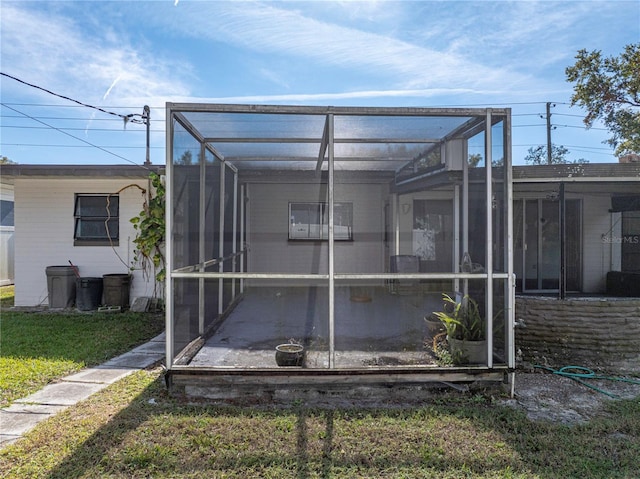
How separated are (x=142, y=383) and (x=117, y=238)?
4.38m

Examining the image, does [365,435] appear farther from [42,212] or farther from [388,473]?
[42,212]

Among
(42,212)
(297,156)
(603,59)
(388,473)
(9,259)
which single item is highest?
(603,59)

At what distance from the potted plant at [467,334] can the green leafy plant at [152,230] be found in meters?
4.87

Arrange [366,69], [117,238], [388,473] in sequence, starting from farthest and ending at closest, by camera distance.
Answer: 1. [366,69]
2. [117,238]
3. [388,473]

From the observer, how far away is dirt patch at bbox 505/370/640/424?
3143 mm

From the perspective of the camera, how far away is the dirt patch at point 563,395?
314cm

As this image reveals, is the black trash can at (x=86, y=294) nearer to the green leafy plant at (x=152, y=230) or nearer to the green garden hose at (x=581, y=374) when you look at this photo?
the green leafy plant at (x=152, y=230)

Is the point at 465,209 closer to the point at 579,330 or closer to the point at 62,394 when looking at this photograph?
the point at 579,330

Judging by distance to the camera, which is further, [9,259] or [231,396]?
[9,259]

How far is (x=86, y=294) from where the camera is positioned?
6.85 meters

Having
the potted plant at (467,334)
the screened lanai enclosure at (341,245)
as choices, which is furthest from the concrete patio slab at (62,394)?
the potted plant at (467,334)

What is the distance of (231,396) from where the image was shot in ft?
11.2

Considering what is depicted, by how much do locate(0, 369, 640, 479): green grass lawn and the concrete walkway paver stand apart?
15 centimetres

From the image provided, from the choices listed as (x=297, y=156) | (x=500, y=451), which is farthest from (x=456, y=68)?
(x=500, y=451)
